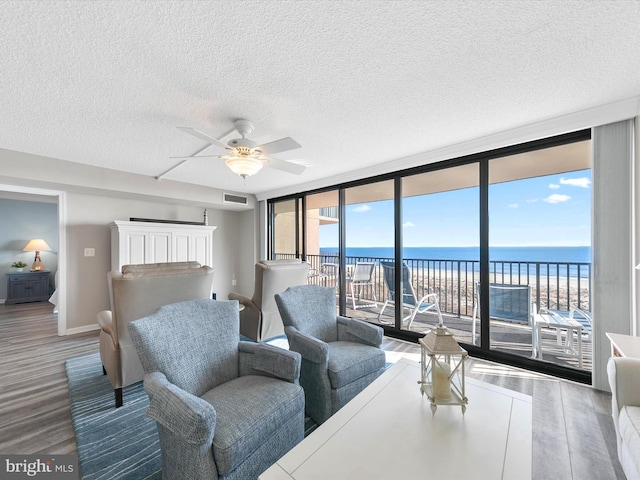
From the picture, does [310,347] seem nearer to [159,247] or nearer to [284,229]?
[159,247]

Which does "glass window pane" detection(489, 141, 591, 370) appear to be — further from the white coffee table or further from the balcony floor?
the white coffee table

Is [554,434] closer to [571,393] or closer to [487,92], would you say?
[571,393]

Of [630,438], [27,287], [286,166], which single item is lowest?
[27,287]

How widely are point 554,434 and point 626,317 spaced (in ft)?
3.99

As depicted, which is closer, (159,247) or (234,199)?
(159,247)

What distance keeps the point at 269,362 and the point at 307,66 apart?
1.86 meters

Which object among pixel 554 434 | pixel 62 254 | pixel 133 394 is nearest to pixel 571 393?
pixel 554 434

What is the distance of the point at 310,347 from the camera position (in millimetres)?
1867

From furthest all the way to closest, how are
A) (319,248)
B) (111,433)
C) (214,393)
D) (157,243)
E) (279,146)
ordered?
(319,248)
(157,243)
(279,146)
(111,433)
(214,393)

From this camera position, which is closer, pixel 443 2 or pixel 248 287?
pixel 443 2

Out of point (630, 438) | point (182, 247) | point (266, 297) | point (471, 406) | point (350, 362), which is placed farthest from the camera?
point (182, 247)

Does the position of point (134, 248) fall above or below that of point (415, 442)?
above

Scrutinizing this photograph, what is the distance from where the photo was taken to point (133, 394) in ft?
7.63

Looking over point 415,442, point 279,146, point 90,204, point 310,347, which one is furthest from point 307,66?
point 90,204
